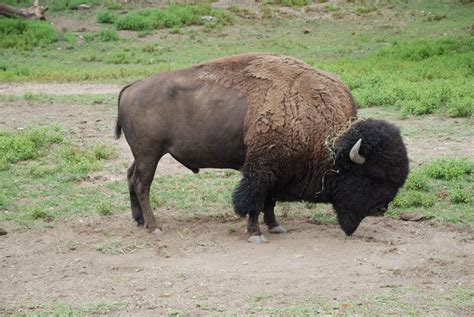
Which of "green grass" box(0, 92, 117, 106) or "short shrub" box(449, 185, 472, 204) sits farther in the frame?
"green grass" box(0, 92, 117, 106)

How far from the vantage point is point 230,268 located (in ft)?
23.0

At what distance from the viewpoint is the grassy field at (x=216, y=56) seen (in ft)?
28.5

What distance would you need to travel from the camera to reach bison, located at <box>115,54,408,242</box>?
7.66m

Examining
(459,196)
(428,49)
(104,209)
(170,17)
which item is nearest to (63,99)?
(104,209)

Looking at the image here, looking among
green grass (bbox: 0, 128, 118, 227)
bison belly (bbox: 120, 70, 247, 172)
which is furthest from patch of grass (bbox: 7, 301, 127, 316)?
green grass (bbox: 0, 128, 118, 227)

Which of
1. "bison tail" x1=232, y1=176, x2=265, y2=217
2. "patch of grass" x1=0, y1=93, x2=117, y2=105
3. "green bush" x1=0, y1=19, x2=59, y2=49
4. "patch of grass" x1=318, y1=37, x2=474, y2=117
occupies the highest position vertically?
"bison tail" x1=232, y1=176, x2=265, y2=217

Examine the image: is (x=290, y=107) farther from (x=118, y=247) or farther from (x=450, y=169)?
(x=450, y=169)

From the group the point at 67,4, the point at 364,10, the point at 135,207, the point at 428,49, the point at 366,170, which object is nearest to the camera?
the point at 366,170

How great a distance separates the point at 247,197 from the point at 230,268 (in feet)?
3.26

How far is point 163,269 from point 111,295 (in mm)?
666

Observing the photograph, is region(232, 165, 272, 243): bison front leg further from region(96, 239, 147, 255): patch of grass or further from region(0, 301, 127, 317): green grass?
region(0, 301, 127, 317): green grass

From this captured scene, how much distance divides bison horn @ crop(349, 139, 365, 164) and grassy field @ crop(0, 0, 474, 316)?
3.44ft

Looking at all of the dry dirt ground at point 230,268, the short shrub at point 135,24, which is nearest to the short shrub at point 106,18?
the short shrub at point 135,24

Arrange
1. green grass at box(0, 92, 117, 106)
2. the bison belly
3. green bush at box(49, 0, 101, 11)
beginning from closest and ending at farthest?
the bison belly, green grass at box(0, 92, 117, 106), green bush at box(49, 0, 101, 11)
